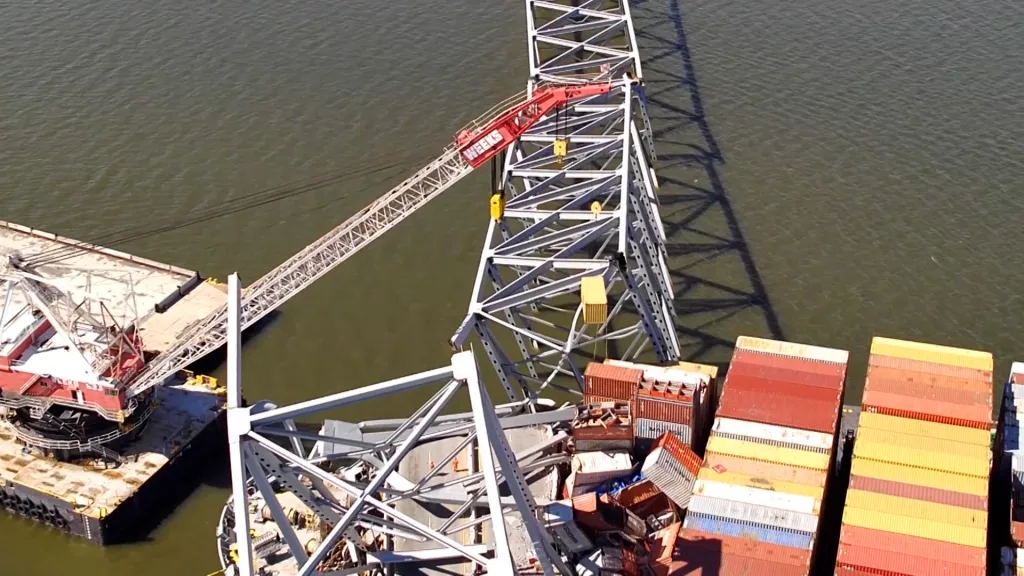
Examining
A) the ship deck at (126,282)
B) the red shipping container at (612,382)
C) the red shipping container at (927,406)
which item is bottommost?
the red shipping container at (927,406)

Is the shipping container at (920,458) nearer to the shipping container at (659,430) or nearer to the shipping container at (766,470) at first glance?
the shipping container at (766,470)

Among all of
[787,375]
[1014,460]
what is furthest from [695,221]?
[1014,460]

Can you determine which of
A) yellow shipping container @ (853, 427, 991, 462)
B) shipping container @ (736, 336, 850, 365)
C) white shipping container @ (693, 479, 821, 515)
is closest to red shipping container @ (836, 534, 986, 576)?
white shipping container @ (693, 479, 821, 515)

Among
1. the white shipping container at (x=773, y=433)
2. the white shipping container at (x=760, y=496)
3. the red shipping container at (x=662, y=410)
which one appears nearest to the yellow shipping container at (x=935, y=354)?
the white shipping container at (x=773, y=433)

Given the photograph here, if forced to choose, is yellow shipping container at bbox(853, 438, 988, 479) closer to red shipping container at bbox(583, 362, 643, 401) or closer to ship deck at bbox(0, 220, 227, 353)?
red shipping container at bbox(583, 362, 643, 401)

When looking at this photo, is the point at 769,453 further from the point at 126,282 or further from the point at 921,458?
the point at 126,282

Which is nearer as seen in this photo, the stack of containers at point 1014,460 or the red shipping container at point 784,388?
the stack of containers at point 1014,460
